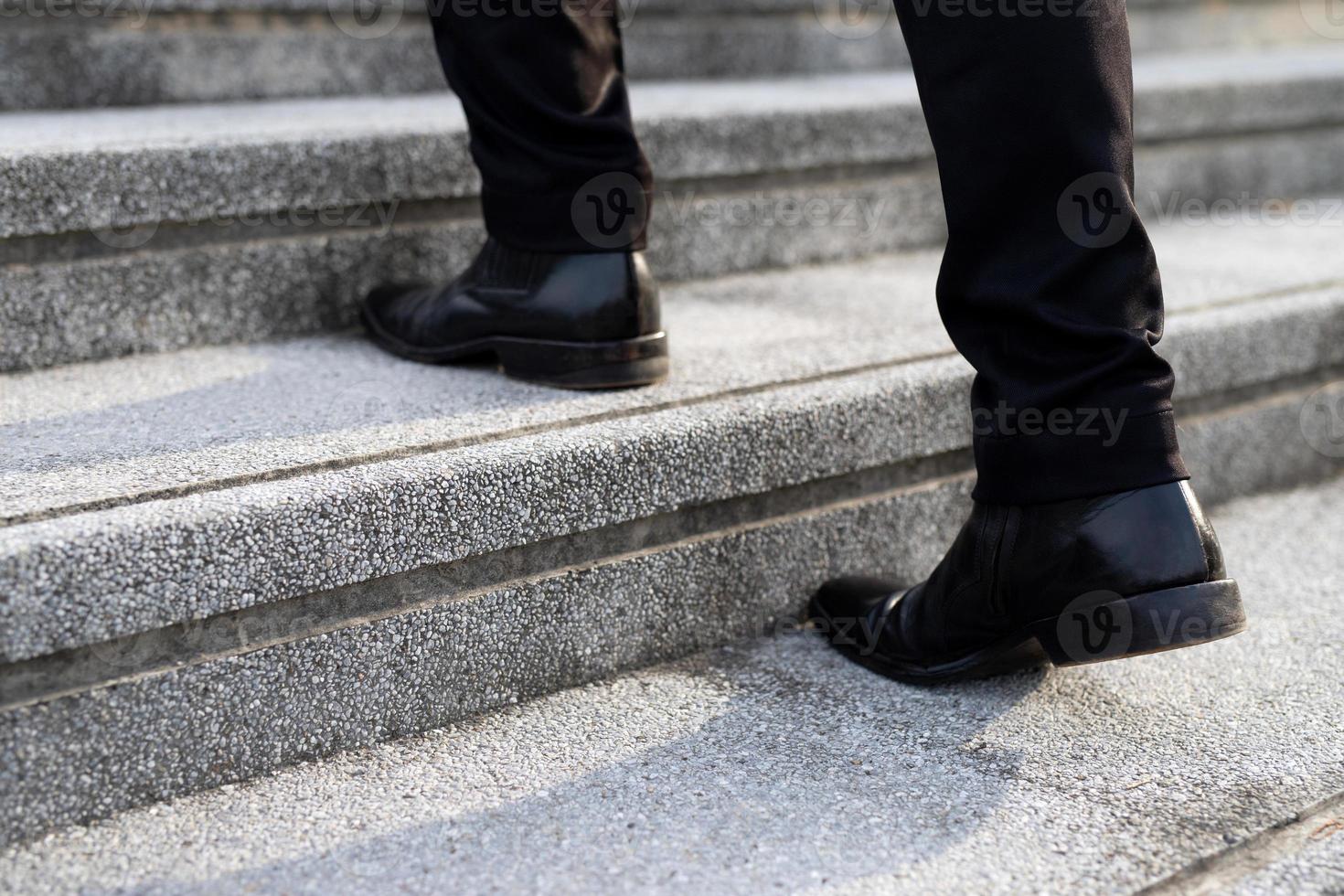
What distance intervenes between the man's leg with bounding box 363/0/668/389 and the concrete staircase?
0.05 m

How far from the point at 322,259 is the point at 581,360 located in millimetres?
429

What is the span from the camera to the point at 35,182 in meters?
1.33

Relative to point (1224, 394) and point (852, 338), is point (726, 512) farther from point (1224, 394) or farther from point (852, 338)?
point (1224, 394)

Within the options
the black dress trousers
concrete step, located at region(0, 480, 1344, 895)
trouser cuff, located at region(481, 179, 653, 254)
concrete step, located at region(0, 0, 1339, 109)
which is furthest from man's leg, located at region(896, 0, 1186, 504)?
concrete step, located at region(0, 0, 1339, 109)

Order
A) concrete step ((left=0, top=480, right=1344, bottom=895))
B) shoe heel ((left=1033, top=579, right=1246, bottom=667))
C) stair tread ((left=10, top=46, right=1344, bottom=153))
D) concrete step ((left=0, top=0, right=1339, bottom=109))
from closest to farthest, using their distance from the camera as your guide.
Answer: concrete step ((left=0, top=480, right=1344, bottom=895)), shoe heel ((left=1033, top=579, right=1246, bottom=667)), stair tread ((left=10, top=46, right=1344, bottom=153)), concrete step ((left=0, top=0, right=1339, bottom=109))

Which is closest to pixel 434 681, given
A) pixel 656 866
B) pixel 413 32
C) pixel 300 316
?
pixel 656 866

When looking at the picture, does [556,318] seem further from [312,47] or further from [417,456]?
[312,47]

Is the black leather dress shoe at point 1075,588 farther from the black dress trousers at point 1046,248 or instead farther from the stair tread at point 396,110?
the stair tread at point 396,110

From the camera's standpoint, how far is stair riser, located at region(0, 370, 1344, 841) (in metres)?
0.96

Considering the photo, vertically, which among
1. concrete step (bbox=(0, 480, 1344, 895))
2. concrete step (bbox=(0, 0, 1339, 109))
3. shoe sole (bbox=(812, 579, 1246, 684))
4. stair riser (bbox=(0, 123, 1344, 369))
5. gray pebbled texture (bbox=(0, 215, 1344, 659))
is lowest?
concrete step (bbox=(0, 480, 1344, 895))

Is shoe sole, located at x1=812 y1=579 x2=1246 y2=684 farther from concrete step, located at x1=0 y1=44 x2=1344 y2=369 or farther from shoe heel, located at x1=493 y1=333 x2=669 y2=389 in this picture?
concrete step, located at x1=0 y1=44 x2=1344 y2=369

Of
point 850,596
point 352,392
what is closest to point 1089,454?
point 850,596

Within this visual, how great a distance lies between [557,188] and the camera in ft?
4.23

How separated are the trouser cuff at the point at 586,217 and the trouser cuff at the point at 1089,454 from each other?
1.52 ft
